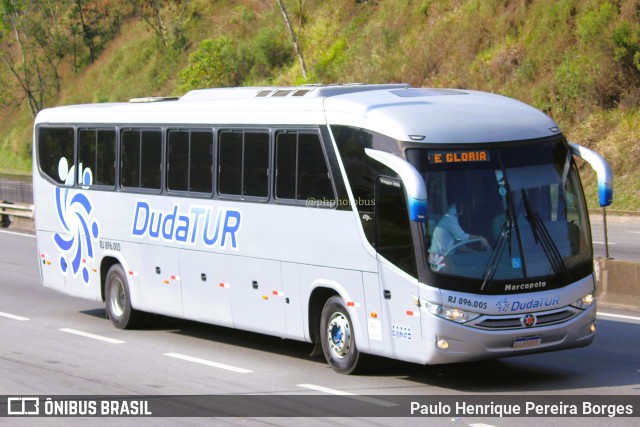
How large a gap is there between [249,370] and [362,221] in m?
2.36

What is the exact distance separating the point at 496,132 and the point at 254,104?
3612mm

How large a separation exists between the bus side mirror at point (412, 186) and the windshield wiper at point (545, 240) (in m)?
1.22

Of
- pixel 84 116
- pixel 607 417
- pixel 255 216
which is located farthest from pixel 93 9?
pixel 607 417

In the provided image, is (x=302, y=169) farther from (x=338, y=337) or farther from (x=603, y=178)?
(x=603, y=178)

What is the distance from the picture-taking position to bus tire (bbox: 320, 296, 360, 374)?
1241cm

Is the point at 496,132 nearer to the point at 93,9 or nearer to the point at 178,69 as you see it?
the point at 178,69

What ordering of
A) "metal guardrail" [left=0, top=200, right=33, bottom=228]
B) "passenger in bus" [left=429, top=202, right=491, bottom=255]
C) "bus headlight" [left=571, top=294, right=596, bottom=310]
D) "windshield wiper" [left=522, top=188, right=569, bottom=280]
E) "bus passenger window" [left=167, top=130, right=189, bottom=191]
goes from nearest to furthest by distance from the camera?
"passenger in bus" [left=429, top=202, right=491, bottom=255], "windshield wiper" [left=522, top=188, right=569, bottom=280], "bus headlight" [left=571, top=294, right=596, bottom=310], "bus passenger window" [left=167, top=130, right=189, bottom=191], "metal guardrail" [left=0, top=200, right=33, bottom=228]

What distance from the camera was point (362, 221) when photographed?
12.0 meters

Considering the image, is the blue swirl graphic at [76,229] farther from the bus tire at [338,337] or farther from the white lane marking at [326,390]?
the white lane marking at [326,390]

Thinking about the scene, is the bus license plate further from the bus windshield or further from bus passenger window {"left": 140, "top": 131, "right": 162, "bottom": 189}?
bus passenger window {"left": 140, "top": 131, "right": 162, "bottom": 189}

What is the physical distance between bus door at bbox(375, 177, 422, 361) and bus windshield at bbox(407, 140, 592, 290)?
0.32m

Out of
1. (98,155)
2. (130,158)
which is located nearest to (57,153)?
(98,155)

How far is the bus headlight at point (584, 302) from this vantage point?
11.6 meters

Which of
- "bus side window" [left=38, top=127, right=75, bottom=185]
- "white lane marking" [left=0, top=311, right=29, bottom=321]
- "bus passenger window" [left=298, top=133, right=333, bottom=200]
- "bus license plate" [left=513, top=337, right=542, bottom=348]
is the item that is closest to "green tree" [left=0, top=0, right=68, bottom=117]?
"bus side window" [left=38, top=127, right=75, bottom=185]
